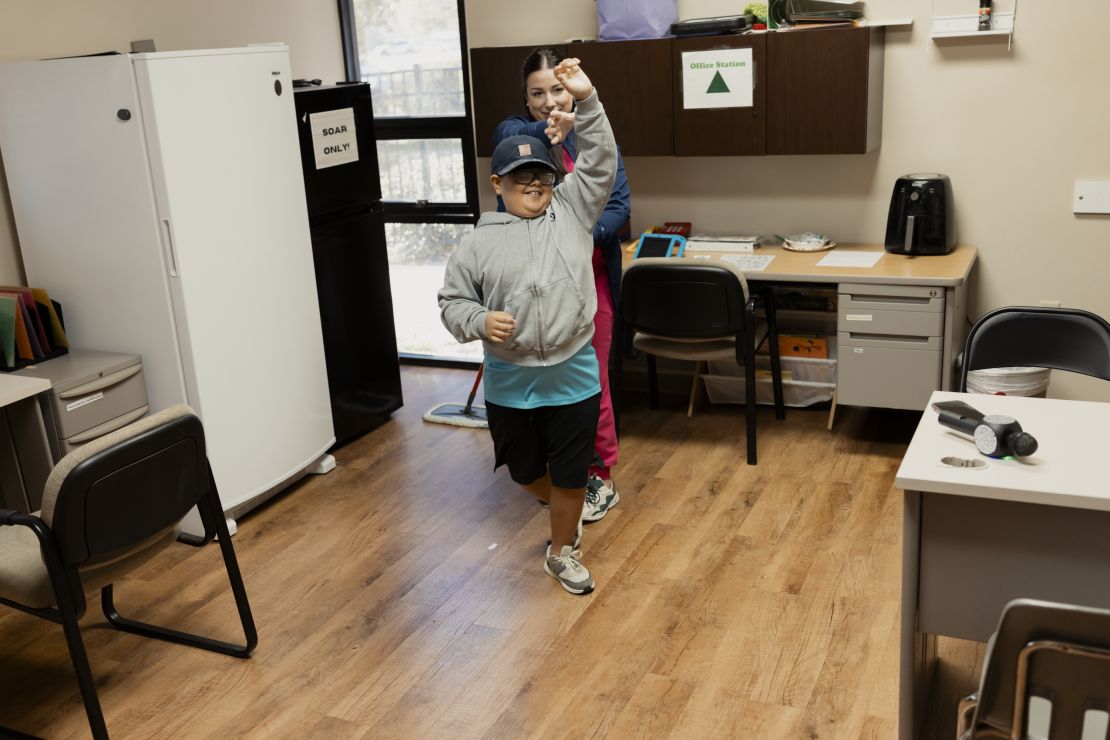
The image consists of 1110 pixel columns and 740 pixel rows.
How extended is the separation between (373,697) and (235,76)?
2.14 metres

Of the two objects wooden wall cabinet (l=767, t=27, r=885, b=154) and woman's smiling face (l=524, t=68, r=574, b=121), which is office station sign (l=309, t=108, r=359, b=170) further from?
wooden wall cabinet (l=767, t=27, r=885, b=154)

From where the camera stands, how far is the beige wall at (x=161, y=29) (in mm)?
3799

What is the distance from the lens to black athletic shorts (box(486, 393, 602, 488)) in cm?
310

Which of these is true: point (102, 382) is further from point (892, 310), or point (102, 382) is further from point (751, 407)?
point (892, 310)

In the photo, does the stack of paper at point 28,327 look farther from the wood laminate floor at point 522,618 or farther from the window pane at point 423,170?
the window pane at point 423,170

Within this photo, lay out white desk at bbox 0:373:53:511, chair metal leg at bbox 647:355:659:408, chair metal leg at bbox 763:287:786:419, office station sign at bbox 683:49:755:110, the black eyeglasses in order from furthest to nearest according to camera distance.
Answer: chair metal leg at bbox 647:355:659:408
chair metal leg at bbox 763:287:786:419
office station sign at bbox 683:49:755:110
white desk at bbox 0:373:53:511
the black eyeglasses

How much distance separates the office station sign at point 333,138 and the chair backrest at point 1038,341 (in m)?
2.57

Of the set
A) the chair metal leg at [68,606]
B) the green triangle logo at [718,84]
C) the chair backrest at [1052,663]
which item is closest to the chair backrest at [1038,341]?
the chair backrest at [1052,663]

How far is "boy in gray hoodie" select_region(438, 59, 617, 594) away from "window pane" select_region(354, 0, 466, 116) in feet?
8.02

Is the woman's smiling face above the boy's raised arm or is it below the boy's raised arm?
above

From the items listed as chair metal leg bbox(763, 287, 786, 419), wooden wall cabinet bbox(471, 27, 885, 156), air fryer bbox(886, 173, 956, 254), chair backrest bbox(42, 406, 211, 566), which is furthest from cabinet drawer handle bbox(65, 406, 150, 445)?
air fryer bbox(886, 173, 956, 254)

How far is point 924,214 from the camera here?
425 cm

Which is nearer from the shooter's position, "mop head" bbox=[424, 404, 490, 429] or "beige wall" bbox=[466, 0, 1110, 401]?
"beige wall" bbox=[466, 0, 1110, 401]

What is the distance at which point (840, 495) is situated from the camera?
3889mm
